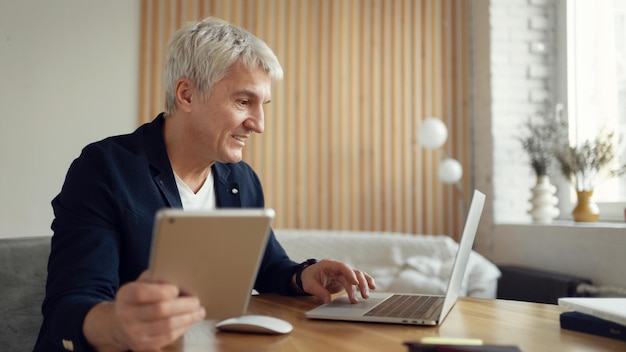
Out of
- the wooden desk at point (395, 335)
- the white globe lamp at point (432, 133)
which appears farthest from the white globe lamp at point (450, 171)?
the wooden desk at point (395, 335)

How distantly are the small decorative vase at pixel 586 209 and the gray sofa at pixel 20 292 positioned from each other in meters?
2.62

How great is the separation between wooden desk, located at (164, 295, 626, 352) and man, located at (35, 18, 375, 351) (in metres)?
0.17

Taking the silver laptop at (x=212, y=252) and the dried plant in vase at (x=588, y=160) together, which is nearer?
the silver laptop at (x=212, y=252)

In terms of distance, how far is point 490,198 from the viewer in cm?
411

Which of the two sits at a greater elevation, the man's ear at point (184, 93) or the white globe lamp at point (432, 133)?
the white globe lamp at point (432, 133)

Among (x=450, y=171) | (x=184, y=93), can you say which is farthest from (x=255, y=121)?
(x=450, y=171)

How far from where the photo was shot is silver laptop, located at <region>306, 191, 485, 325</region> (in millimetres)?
1152

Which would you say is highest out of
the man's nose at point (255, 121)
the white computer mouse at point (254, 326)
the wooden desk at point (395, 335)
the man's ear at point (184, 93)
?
the man's ear at point (184, 93)

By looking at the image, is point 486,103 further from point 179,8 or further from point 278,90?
point 179,8

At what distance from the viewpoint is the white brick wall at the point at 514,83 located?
4074mm

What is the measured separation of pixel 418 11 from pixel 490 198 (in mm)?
1545

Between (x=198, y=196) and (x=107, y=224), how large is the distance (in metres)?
0.35

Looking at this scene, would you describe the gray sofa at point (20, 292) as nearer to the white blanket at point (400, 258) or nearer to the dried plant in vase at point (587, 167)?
the white blanket at point (400, 258)

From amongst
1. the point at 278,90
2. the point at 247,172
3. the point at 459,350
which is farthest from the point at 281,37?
the point at 459,350
